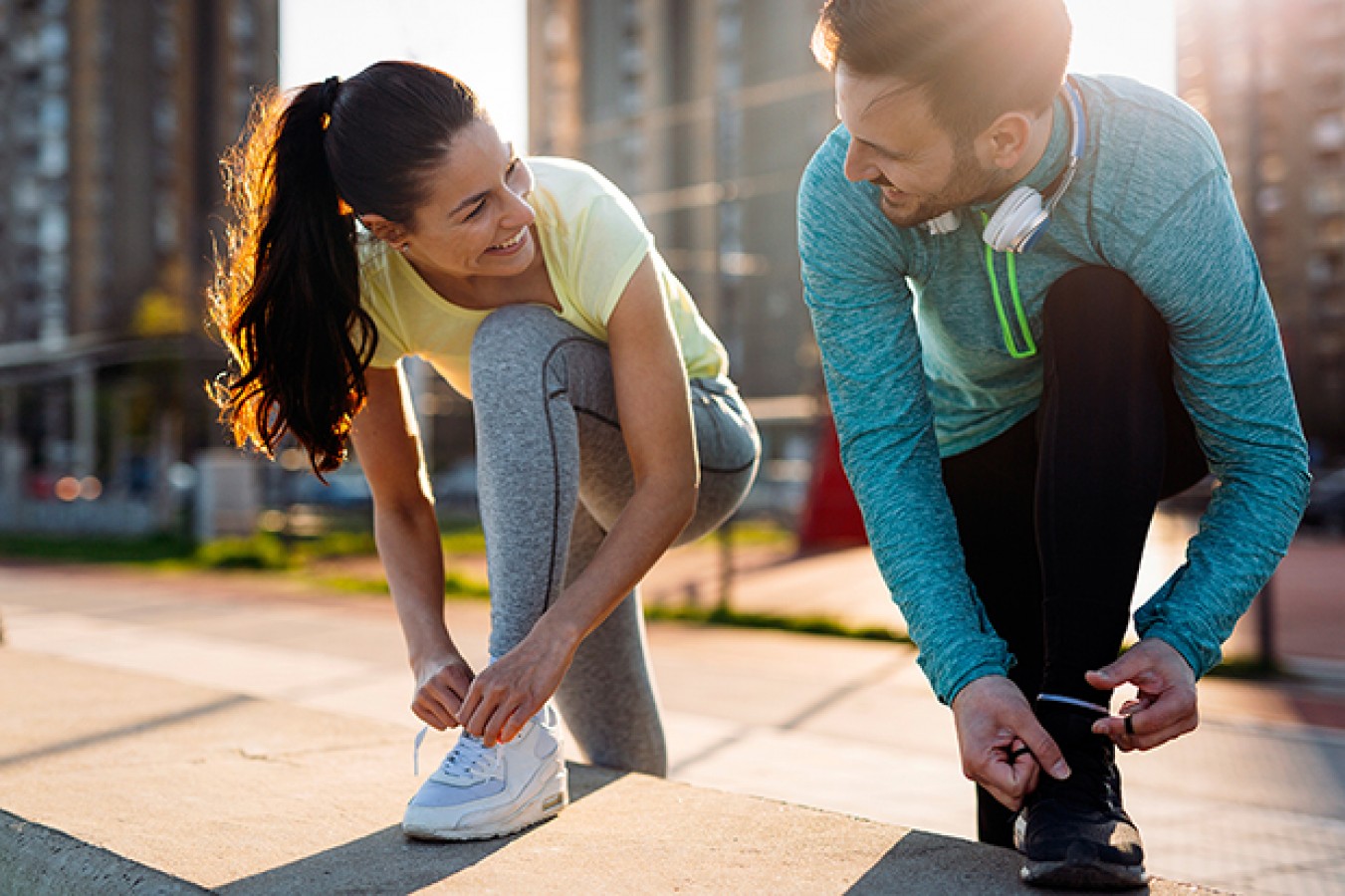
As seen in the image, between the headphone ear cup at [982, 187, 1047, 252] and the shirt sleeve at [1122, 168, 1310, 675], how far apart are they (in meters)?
0.12

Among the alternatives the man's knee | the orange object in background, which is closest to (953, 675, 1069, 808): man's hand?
the man's knee

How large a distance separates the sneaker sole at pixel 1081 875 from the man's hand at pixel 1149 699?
0.11 m

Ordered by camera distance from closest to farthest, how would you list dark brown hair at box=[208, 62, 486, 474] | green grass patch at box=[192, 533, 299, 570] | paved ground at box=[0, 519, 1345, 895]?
dark brown hair at box=[208, 62, 486, 474]
paved ground at box=[0, 519, 1345, 895]
green grass patch at box=[192, 533, 299, 570]

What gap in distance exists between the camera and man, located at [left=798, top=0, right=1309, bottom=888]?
3.99 ft

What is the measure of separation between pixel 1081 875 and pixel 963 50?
2.50ft

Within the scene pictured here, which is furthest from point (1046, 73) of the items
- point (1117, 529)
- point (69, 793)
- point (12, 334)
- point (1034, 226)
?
point (12, 334)

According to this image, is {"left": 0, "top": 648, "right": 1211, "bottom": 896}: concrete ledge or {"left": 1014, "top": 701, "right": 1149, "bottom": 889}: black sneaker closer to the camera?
{"left": 1014, "top": 701, "right": 1149, "bottom": 889}: black sneaker

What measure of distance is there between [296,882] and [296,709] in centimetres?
106

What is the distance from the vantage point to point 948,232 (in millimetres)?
1452

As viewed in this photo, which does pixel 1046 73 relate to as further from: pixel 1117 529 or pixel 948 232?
pixel 1117 529

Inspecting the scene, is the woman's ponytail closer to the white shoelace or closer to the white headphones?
the white shoelace

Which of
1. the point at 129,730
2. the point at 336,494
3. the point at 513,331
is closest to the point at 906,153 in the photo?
the point at 513,331

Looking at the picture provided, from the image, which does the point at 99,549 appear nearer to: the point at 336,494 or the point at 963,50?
the point at 336,494

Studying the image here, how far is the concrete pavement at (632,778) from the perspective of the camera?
54.4 inches
